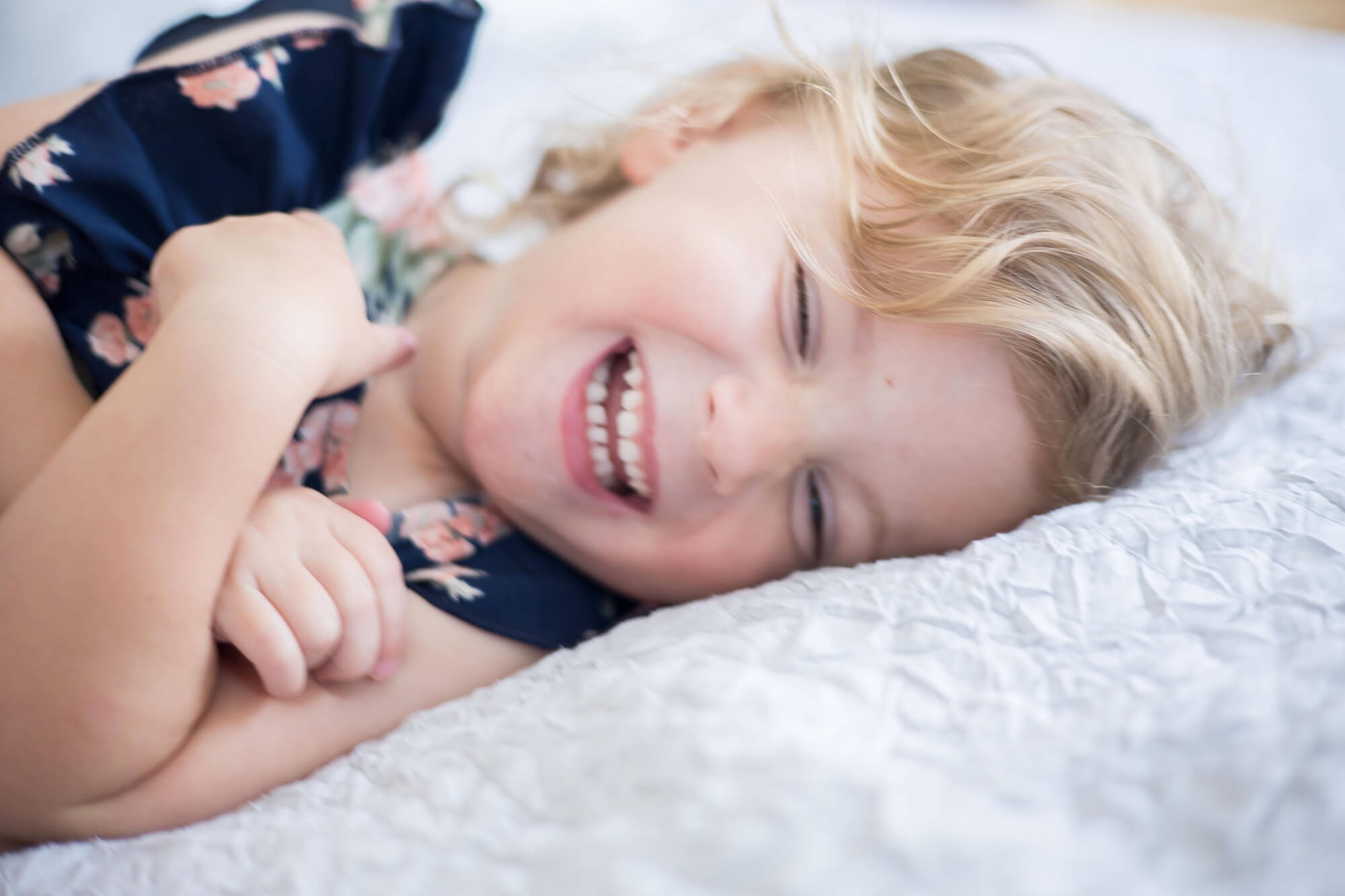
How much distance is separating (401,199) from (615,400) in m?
0.42

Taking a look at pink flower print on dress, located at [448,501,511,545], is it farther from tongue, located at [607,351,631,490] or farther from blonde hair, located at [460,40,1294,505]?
blonde hair, located at [460,40,1294,505]

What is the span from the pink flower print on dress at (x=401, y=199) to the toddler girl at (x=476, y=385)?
71 mm

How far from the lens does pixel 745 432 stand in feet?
2.35

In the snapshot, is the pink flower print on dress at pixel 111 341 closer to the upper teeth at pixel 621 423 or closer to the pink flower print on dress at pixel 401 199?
the pink flower print on dress at pixel 401 199

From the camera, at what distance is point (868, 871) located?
0.36 meters

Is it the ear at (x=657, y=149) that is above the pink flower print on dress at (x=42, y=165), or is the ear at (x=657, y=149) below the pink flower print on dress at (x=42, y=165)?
below

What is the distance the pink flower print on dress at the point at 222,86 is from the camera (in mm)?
804

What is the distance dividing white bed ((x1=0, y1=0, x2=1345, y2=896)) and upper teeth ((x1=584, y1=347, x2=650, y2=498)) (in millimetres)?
169

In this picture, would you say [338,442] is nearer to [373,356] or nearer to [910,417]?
[373,356]

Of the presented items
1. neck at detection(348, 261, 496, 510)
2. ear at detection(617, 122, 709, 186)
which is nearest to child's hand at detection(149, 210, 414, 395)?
neck at detection(348, 261, 496, 510)

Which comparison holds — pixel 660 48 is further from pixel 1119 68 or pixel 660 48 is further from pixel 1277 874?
pixel 1277 874

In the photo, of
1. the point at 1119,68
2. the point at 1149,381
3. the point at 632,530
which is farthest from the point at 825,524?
the point at 1119,68

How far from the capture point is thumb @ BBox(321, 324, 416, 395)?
2.44 ft

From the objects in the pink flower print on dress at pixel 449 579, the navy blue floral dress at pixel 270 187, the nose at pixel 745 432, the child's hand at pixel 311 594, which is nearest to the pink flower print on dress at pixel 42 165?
the navy blue floral dress at pixel 270 187
